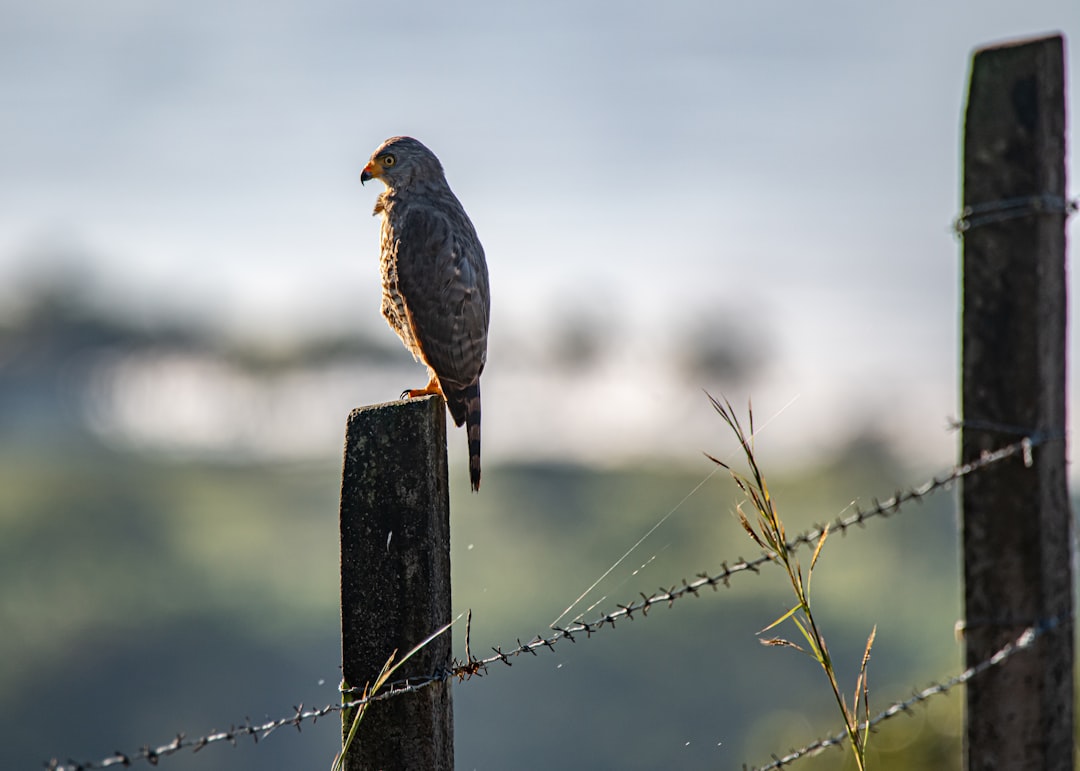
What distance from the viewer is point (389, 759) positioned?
2619mm

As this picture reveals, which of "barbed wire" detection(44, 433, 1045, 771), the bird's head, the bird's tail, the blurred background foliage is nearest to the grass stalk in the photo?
"barbed wire" detection(44, 433, 1045, 771)

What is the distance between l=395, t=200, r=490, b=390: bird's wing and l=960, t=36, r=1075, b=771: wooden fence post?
2.92 metres

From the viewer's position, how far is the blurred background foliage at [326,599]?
69188mm

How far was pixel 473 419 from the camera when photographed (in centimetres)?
498

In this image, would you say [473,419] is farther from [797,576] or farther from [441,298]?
[797,576]

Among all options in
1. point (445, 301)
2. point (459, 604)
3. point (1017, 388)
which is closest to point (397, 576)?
point (1017, 388)

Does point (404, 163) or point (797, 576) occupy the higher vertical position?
point (404, 163)

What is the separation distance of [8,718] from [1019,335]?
7493 cm

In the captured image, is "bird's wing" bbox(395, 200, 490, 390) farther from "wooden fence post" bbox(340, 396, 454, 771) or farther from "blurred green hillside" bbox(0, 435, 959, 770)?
"blurred green hillside" bbox(0, 435, 959, 770)

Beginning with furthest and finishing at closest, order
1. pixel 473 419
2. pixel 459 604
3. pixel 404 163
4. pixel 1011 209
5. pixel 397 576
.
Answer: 1. pixel 459 604
2. pixel 404 163
3. pixel 473 419
4. pixel 397 576
5. pixel 1011 209

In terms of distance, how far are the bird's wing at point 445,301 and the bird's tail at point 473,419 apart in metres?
0.06

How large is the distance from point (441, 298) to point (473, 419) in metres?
0.56

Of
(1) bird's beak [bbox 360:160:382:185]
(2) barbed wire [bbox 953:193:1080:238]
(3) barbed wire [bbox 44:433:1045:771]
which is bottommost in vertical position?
(3) barbed wire [bbox 44:433:1045:771]

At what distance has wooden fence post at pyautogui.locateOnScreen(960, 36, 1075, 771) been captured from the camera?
2256 millimetres
